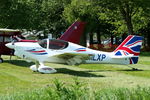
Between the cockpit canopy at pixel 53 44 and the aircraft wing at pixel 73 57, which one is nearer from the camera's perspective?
the aircraft wing at pixel 73 57

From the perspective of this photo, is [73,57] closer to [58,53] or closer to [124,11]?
[58,53]

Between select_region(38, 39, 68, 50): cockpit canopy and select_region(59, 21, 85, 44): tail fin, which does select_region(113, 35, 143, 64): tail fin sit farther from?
select_region(38, 39, 68, 50): cockpit canopy

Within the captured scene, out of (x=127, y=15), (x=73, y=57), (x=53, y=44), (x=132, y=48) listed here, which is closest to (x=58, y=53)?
(x=53, y=44)

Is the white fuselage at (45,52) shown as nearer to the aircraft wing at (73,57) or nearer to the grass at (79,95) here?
the aircraft wing at (73,57)

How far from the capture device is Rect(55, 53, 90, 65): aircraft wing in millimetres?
16766

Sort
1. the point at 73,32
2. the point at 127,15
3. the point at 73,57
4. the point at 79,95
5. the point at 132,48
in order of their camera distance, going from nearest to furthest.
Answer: the point at 79,95 → the point at 73,57 → the point at 132,48 → the point at 73,32 → the point at 127,15

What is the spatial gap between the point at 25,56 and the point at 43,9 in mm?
38158

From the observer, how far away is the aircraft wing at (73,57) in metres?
16.8

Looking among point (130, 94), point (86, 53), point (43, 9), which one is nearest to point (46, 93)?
point (130, 94)

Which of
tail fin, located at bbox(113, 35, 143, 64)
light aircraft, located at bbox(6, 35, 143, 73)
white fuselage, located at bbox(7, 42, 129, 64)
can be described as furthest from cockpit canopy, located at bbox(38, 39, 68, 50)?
tail fin, located at bbox(113, 35, 143, 64)

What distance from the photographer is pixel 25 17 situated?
36719mm

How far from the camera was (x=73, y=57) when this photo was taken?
17.3 m

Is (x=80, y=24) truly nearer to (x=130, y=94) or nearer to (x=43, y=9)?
(x=130, y=94)

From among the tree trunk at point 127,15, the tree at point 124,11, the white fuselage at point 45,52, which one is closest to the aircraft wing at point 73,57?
the white fuselage at point 45,52
